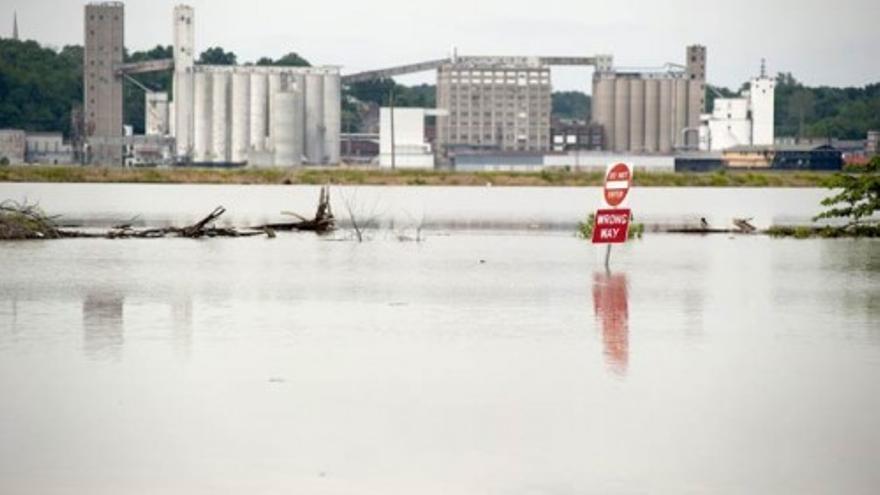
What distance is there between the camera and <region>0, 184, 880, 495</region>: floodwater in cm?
1277

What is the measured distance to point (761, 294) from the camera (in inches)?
1123

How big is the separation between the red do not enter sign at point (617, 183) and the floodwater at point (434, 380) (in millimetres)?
1297

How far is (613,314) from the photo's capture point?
80.3 ft

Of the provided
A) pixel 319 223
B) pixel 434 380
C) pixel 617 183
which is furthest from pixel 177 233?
pixel 434 380

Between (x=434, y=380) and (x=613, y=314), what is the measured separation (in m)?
7.71

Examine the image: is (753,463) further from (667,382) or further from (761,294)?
(761,294)

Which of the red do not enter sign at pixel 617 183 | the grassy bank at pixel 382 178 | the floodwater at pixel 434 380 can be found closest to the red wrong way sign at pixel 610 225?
the red do not enter sign at pixel 617 183

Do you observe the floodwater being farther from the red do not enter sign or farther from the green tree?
the green tree

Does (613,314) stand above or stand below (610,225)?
below

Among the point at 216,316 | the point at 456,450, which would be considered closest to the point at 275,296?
the point at 216,316

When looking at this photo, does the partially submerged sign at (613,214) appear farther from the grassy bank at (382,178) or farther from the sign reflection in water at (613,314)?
the grassy bank at (382,178)

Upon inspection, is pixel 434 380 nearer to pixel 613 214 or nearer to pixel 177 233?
pixel 613 214

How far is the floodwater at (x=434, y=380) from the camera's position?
12.8m

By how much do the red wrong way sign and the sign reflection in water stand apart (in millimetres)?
1430
